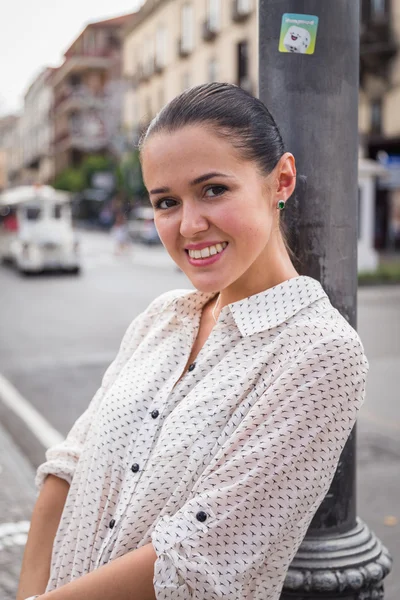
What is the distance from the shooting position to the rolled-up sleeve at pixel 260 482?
1.29 metres

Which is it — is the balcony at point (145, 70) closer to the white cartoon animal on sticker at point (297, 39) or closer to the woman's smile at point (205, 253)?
the white cartoon animal on sticker at point (297, 39)

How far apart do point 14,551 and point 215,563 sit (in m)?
2.63

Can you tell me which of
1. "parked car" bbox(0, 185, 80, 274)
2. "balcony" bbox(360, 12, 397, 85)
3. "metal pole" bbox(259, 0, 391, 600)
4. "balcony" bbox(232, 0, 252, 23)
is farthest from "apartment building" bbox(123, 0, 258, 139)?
"metal pole" bbox(259, 0, 391, 600)

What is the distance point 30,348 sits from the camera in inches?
386

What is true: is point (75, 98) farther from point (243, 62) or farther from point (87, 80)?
point (243, 62)

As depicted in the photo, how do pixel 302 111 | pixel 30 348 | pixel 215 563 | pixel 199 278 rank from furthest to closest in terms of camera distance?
pixel 30 348 < pixel 302 111 < pixel 199 278 < pixel 215 563

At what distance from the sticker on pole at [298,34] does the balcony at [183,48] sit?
3869 cm

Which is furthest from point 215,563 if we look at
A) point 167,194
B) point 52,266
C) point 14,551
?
point 52,266

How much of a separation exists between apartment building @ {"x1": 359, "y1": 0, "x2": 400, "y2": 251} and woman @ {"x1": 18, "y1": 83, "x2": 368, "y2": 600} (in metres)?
24.5

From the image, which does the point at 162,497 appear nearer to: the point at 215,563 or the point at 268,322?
the point at 215,563

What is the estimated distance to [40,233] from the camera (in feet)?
74.4

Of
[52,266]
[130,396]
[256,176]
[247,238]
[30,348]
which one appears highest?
[256,176]

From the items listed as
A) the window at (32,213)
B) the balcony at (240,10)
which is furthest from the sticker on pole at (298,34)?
the balcony at (240,10)

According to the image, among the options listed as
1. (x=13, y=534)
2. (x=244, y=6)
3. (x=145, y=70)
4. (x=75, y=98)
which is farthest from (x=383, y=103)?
(x=75, y=98)
